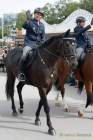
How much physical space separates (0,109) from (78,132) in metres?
3.40

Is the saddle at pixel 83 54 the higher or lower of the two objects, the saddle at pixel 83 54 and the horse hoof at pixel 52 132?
the higher

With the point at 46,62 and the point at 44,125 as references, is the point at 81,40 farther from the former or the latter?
the point at 44,125

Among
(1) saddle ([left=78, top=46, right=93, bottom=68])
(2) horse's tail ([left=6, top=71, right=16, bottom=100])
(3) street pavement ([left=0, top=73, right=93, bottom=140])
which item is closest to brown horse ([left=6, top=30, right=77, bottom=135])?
(3) street pavement ([left=0, top=73, right=93, bottom=140])

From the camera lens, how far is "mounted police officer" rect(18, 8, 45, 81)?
375 inches

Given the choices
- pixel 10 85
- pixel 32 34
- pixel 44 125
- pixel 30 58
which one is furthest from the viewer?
pixel 10 85

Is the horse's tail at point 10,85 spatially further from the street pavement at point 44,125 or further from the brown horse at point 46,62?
the brown horse at point 46,62

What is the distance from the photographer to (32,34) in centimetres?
965

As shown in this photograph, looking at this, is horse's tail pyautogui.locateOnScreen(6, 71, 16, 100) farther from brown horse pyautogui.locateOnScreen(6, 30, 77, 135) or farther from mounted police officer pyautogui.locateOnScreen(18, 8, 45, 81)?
brown horse pyautogui.locateOnScreen(6, 30, 77, 135)

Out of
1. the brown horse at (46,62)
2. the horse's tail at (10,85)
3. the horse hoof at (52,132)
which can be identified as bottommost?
the horse hoof at (52,132)

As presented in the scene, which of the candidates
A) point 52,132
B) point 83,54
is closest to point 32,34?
point 83,54

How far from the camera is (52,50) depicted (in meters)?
8.64

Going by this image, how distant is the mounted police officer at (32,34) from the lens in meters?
9.52

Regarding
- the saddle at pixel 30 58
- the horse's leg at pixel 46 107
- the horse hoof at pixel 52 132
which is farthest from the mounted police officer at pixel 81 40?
the horse hoof at pixel 52 132

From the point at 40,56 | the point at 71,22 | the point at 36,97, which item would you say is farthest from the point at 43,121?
the point at 71,22
